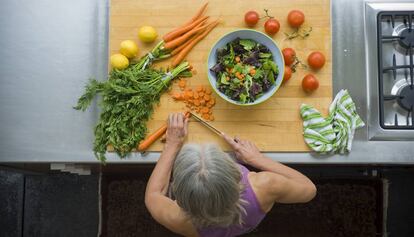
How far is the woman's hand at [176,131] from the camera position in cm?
144

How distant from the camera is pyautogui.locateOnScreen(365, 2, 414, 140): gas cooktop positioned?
144cm

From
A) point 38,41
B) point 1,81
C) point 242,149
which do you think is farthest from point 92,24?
point 242,149

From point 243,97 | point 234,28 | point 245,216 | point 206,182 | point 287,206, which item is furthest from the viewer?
point 287,206

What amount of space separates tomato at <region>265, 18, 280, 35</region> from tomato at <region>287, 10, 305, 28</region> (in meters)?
0.04

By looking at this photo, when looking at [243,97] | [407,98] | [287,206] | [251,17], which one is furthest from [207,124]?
[287,206]

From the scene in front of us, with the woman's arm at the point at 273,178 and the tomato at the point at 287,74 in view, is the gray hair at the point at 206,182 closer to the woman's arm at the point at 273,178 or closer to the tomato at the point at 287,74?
the woman's arm at the point at 273,178

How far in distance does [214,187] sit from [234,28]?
64 centimetres

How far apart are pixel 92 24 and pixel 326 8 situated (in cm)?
77

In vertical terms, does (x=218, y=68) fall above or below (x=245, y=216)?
above

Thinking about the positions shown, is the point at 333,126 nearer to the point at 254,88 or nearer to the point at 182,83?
the point at 254,88

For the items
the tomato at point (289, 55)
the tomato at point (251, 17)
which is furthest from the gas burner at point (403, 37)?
the tomato at point (251, 17)

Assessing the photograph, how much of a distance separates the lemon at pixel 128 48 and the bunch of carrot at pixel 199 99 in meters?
0.18

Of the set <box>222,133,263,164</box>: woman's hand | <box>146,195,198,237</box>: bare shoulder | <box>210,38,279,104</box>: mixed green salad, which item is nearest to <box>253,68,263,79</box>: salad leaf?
<box>210,38,279,104</box>: mixed green salad

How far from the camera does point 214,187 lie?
3.46 ft
